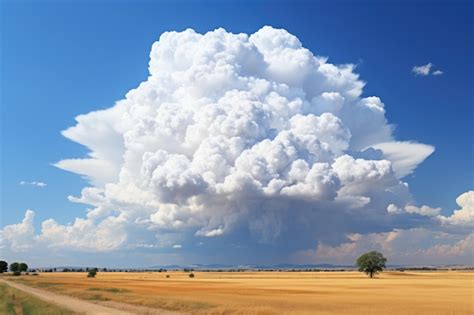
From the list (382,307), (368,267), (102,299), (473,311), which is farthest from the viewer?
(368,267)

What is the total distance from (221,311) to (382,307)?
61.9ft

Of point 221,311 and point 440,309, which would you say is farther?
point 440,309

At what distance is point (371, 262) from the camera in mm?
190250

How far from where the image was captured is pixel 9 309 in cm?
5272

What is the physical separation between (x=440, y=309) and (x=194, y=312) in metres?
26.4

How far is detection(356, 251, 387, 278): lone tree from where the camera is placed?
189875 millimetres

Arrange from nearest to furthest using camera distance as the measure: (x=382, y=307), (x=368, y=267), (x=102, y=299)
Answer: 1. (x=382, y=307)
2. (x=102, y=299)
3. (x=368, y=267)

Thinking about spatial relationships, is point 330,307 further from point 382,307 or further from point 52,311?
point 52,311

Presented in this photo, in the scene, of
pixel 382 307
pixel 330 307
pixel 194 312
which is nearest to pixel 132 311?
pixel 194 312

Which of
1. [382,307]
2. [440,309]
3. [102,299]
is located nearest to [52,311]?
[102,299]

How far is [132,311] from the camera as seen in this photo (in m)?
50.9

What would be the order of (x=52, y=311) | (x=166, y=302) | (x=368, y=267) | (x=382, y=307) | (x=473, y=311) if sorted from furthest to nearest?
(x=368, y=267), (x=166, y=302), (x=382, y=307), (x=473, y=311), (x=52, y=311)

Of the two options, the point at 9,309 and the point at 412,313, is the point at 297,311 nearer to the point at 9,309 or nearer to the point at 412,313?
the point at 412,313

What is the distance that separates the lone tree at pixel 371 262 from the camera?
190 m
